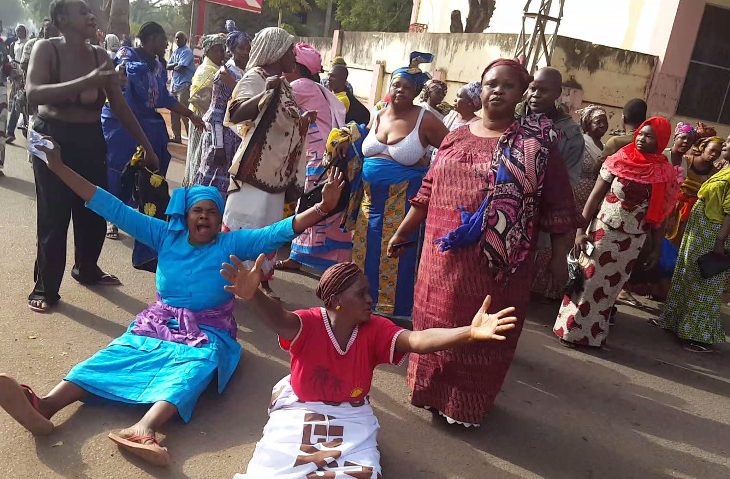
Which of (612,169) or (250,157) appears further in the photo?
(612,169)

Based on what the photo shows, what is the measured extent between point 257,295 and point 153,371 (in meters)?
1.03

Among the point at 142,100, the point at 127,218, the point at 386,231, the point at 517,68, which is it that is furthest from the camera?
the point at 142,100

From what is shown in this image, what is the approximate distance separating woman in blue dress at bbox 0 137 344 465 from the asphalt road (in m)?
0.15

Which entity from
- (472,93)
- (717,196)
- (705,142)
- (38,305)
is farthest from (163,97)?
(705,142)

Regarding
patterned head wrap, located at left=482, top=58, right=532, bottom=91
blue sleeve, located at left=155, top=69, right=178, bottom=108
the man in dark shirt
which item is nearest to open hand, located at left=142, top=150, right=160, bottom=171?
blue sleeve, located at left=155, top=69, right=178, bottom=108

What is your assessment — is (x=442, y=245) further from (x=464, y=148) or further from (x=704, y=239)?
(x=704, y=239)

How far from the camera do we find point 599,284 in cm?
470

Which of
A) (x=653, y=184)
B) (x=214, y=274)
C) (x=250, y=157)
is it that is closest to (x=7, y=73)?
(x=250, y=157)

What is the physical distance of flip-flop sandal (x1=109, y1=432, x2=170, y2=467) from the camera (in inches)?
102

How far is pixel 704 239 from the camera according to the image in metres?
5.07

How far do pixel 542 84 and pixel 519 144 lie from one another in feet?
4.03

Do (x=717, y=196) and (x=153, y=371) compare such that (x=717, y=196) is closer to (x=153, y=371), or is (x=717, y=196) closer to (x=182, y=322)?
(x=182, y=322)

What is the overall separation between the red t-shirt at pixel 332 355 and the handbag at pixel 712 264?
11.5 ft

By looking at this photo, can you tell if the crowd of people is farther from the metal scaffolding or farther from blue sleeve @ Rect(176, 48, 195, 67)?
blue sleeve @ Rect(176, 48, 195, 67)
